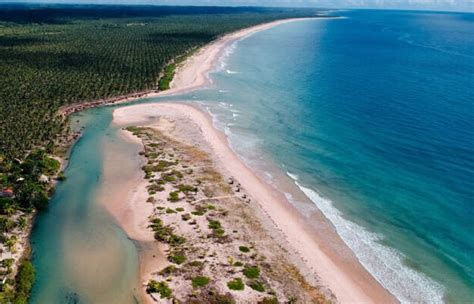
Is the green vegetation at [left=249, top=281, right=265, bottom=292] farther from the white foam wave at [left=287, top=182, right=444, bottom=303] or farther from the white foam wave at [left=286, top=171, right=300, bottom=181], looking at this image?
the white foam wave at [left=286, top=171, right=300, bottom=181]

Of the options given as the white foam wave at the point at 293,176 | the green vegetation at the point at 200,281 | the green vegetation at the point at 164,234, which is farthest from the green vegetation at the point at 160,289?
the white foam wave at the point at 293,176

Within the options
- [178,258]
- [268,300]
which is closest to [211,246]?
[178,258]

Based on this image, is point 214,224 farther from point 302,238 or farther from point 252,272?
point 302,238

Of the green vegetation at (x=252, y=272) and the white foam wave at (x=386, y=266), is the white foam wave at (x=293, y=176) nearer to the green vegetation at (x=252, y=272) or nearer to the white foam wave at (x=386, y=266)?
the white foam wave at (x=386, y=266)

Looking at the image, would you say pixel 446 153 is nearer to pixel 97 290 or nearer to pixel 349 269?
pixel 349 269

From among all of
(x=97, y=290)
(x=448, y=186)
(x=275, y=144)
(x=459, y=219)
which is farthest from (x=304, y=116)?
(x=97, y=290)

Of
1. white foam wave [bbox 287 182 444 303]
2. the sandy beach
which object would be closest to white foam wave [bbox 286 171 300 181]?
the sandy beach

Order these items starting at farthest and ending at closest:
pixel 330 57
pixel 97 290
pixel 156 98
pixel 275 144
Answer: pixel 330 57, pixel 156 98, pixel 275 144, pixel 97 290
